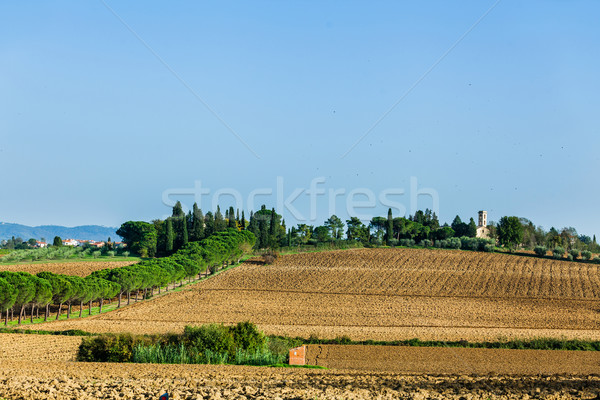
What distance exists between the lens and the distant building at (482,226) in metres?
156

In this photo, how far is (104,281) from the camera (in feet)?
193

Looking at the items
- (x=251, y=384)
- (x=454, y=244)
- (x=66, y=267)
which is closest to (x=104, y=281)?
(x=66, y=267)

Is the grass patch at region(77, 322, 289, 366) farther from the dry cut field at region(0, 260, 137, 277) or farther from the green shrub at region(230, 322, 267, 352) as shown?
the dry cut field at region(0, 260, 137, 277)

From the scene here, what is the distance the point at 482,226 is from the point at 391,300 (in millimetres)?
101631

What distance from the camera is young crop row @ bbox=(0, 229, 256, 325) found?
166 feet

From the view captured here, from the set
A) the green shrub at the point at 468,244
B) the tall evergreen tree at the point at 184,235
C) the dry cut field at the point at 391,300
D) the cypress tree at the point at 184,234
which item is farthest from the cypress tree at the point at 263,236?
the green shrub at the point at 468,244

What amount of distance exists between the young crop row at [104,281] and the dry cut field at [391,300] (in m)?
2.46

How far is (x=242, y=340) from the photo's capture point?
3147 cm

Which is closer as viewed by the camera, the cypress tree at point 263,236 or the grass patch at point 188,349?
the grass patch at point 188,349

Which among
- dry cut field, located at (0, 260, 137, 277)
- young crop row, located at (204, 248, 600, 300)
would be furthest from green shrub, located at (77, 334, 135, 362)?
dry cut field, located at (0, 260, 137, 277)

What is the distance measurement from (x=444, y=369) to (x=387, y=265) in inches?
2405

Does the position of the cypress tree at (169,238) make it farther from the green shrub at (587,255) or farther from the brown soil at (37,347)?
the green shrub at (587,255)

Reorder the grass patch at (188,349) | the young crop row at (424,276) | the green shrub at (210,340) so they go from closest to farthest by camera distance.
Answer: the grass patch at (188,349)
the green shrub at (210,340)
the young crop row at (424,276)

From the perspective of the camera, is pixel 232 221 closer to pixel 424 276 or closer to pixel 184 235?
pixel 184 235
